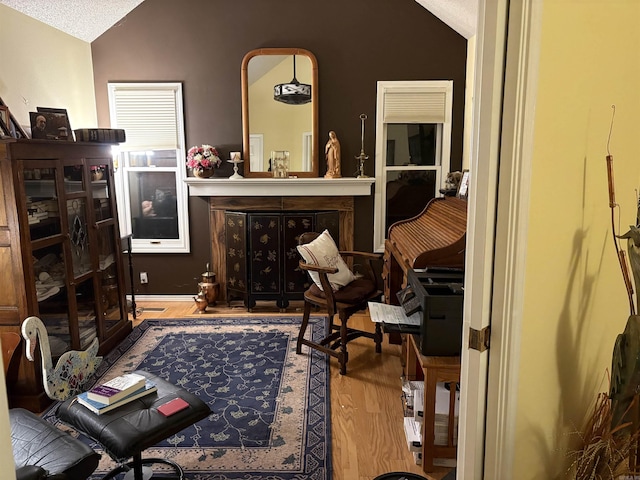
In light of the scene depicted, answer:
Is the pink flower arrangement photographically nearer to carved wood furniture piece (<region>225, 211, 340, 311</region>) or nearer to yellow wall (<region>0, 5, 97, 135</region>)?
carved wood furniture piece (<region>225, 211, 340, 311</region>)

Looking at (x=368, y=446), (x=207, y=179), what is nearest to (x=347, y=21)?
(x=207, y=179)

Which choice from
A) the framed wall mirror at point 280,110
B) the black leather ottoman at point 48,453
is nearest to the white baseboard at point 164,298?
the framed wall mirror at point 280,110

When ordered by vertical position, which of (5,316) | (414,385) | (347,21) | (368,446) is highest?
(347,21)

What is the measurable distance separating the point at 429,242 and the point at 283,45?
271 cm

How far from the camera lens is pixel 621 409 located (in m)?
1.33

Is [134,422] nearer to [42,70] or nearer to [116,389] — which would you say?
[116,389]

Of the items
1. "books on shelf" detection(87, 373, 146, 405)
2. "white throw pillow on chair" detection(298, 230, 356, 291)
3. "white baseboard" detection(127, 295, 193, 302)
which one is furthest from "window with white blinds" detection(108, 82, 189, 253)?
"books on shelf" detection(87, 373, 146, 405)

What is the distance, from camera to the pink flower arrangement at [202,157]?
4.62 metres

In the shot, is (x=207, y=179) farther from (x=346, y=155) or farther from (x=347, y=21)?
(x=347, y=21)

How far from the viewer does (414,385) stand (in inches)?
106

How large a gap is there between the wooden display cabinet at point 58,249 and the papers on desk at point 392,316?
6.56 feet

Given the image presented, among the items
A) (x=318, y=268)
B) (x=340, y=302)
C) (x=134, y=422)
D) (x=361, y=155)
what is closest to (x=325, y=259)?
(x=318, y=268)

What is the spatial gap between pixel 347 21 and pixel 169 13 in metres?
1.70

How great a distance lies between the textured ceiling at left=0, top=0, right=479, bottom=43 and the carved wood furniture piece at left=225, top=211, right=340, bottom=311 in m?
2.01
